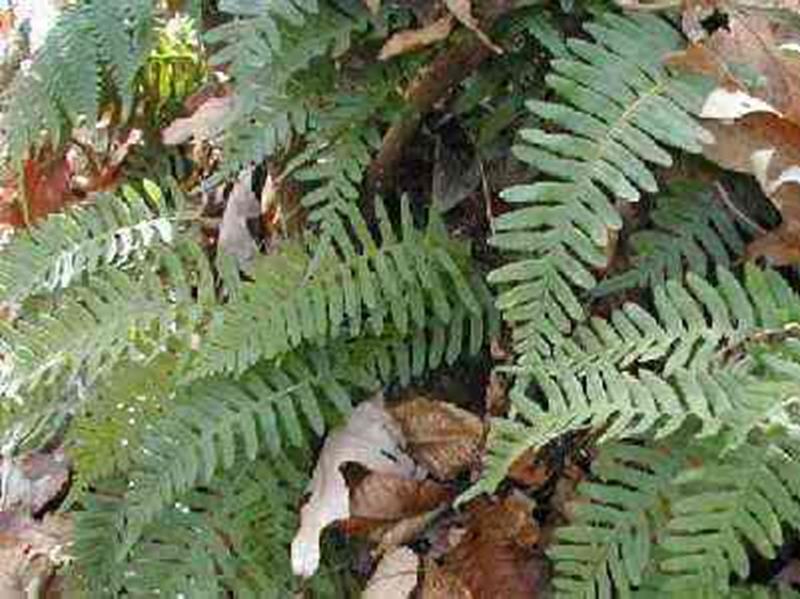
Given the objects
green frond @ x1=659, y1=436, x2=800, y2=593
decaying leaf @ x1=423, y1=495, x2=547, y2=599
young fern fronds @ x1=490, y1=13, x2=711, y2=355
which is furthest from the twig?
green frond @ x1=659, y1=436, x2=800, y2=593

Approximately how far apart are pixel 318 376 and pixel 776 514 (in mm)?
565

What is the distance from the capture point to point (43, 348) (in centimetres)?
168

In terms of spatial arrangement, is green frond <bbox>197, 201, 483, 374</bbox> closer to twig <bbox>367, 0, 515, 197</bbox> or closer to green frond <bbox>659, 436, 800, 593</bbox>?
twig <bbox>367, 0, 515, 197</bbox>

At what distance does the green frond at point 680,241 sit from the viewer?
1.47 metres

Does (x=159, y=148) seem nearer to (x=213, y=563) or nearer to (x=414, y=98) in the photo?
(x=414, y=98)

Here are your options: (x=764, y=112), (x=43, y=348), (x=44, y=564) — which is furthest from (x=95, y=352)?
(x=764, y=112)

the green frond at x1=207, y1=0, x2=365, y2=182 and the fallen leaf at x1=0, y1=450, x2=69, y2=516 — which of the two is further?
the fallen leaf at x1=0, y1=450, x2=69, y2=516

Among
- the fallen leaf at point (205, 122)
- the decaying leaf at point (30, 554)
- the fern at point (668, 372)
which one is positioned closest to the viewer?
the fern at point (668, 372)

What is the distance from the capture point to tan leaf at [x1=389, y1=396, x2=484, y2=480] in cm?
156

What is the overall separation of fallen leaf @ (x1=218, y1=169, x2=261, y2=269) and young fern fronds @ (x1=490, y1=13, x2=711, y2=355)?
509 mm

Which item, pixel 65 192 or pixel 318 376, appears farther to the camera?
pixel 65 192

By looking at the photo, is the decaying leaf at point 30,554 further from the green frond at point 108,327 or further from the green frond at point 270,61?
the green frond at point 270,61


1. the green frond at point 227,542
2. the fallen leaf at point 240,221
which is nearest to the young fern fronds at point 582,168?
the green frond at point 227,542

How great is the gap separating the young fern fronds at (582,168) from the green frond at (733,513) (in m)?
0.22
